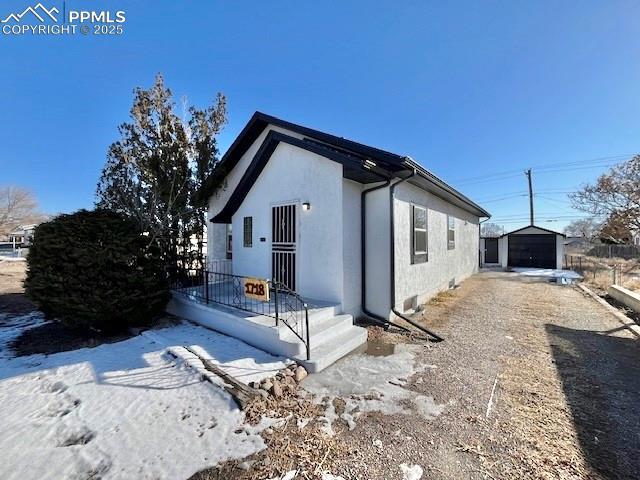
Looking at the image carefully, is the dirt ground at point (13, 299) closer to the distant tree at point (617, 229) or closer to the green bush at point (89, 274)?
the green bush at point (89, 274)

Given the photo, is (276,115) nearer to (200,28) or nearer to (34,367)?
(200,28)

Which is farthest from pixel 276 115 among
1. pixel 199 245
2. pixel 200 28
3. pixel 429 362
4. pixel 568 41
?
pixel 568 41

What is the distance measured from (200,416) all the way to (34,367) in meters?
3.27

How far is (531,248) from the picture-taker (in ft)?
63.8

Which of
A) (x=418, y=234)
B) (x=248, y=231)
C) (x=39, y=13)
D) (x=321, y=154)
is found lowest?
(x=418, y=234)

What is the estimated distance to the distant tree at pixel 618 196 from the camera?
16928mm

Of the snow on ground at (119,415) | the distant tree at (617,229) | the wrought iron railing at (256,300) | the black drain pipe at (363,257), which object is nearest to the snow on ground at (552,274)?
the distant tree at (617,229)

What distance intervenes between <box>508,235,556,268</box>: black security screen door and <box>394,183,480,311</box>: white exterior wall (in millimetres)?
8120

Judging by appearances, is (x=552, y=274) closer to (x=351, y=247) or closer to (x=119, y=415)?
(x=351, y=247)

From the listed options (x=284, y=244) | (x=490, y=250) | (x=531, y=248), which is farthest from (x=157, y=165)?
(x=490, y=250)

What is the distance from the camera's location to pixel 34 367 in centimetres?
417

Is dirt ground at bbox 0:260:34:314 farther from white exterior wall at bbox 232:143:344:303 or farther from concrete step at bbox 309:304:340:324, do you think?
concrete step at bbox 309:304:340:324

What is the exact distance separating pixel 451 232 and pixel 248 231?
837cm

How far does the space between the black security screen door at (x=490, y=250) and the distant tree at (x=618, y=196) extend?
6063mm
